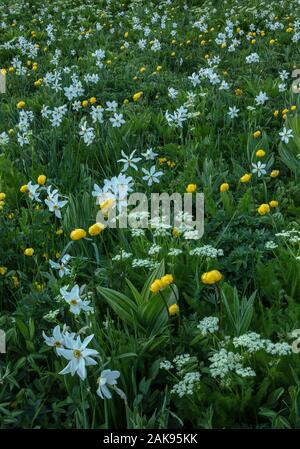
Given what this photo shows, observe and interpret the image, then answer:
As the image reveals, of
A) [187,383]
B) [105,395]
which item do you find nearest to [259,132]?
[187,383]

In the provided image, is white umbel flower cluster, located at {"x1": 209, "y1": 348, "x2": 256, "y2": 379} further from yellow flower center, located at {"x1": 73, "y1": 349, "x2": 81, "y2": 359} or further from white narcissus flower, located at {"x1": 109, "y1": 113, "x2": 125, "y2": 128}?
white narcissus flower, located at {"x1": 109, "y1": 113, "x2": 125, "y2": 128}

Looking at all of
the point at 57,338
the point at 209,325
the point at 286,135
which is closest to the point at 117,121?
the point at 286,135

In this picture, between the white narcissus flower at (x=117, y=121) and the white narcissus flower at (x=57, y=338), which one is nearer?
the white narcissus flower at (x=57, y=338)

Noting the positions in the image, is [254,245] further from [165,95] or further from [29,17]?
[29,17]

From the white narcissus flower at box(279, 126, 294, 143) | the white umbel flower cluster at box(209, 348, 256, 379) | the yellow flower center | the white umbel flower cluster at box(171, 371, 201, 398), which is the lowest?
the white umbel flower cluster at box(171, 371, 201, 398)

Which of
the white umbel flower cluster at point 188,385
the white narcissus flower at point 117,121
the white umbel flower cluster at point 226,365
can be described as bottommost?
the white umbel flower cluster at point 188,385

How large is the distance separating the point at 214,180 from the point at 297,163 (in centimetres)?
54

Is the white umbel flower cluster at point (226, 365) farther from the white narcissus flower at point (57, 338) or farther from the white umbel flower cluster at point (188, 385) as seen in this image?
the white narcissus flower at point (57, 338)

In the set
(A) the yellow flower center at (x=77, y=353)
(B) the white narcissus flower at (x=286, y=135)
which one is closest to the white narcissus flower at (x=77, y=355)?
(A) the yellow flower center at (x=77, y=353)

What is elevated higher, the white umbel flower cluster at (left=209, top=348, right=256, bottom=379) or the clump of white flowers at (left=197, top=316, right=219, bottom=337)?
the clump of white flowers at (left=197, top=316, right=219, bottom=337)

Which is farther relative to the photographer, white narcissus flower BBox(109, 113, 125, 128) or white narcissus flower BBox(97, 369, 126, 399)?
white narcissus flower BBox(109, 113, 125, 128)

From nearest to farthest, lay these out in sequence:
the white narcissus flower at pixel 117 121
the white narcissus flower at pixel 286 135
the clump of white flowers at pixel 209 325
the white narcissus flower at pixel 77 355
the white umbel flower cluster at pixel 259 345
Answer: the white narcissus flower at pixel 77 355 < the white umbel flower cluster at pixel 259 345 < the clump of white flowers at pixel 209 325 < the white narcissus flower at pixel 286 135 < the white narcissus flower at pixel 117 121

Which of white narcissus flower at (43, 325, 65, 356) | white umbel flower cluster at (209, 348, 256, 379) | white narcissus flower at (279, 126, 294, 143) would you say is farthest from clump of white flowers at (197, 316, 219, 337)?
white narcissus flower at (279, 126, 294, 143)
